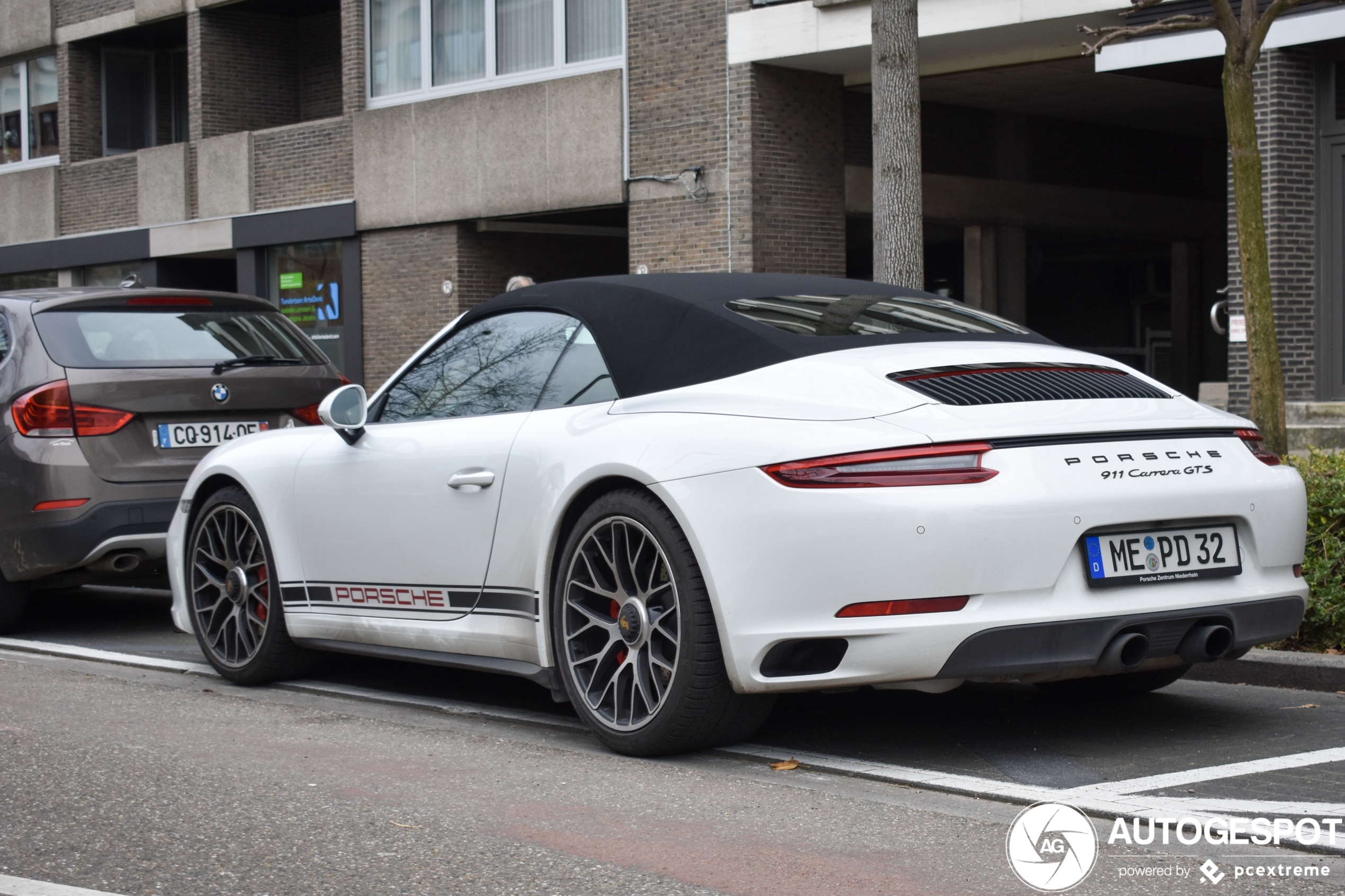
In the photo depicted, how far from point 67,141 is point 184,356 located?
21.3m

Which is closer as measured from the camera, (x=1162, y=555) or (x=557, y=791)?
(x=557, y=791)

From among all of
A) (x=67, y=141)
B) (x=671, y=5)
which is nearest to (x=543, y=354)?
(x=671, y=5)

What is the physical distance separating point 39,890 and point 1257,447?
354 cm

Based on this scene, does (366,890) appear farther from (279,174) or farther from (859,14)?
(279,174)

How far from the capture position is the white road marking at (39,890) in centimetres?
354

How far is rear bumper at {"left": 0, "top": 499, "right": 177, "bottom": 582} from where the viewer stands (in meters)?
7.50

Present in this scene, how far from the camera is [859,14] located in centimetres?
1680

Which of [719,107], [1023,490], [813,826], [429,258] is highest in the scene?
[719,107]

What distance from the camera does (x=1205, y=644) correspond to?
459 centimetres

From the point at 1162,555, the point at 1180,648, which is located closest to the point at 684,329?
the point at 1162,555

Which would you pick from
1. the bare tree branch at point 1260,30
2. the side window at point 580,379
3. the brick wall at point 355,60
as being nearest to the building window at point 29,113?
the brick wall at point 355,60

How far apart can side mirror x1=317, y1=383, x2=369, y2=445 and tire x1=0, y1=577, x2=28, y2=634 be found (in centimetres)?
277

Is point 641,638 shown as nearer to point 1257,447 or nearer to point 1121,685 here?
point 1121,685

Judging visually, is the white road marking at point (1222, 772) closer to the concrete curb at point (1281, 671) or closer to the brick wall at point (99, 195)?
the concrete curb at point (1281, 671)
